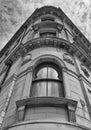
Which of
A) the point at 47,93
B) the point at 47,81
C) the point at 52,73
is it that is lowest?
the point at 47,93

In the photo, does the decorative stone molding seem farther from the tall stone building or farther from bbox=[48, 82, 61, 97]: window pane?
bbox=[48, 82, 61, 97]: window pane

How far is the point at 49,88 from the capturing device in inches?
320

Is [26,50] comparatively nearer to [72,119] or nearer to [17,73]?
[17,73]

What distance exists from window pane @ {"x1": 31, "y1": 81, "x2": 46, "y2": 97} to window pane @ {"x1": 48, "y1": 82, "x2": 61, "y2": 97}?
1.04ft

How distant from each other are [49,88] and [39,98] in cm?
152

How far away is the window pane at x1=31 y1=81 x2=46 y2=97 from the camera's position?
7.85 metres

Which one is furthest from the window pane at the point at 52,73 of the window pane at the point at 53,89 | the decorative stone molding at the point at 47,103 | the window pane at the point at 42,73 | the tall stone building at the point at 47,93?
the decorative stone molding at the point at 47,103

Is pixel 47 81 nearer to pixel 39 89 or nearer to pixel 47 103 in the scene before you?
pixel 39 89

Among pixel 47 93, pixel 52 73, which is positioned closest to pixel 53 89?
pixel 47 93

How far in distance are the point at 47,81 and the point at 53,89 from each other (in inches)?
30.7

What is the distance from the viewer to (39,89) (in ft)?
26.7

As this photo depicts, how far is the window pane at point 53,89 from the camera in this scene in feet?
25.7

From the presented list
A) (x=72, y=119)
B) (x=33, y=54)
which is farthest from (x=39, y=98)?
(x=33, y=54)

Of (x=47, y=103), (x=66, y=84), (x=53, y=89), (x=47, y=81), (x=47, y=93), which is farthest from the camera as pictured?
(x=47, y=81)
